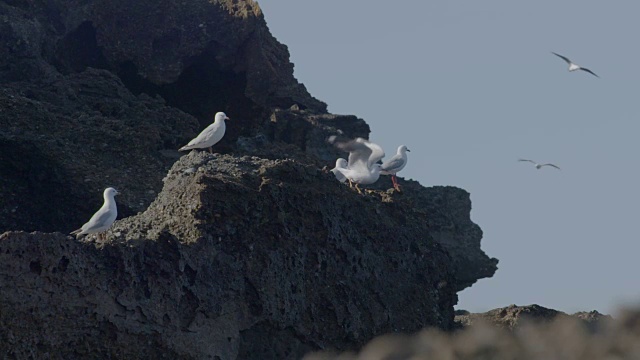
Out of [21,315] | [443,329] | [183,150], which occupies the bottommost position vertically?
[21,315]

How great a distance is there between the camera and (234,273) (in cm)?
1441

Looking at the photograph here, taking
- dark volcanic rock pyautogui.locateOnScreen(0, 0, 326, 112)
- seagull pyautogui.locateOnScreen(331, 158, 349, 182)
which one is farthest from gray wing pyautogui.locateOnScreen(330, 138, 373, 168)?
dark volcanic rock pyautogui.locateOnScreen(0, 0, 326, 112)

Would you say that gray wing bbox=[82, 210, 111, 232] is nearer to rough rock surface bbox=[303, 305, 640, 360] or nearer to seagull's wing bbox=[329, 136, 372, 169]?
seagull's wing bbox=[329, 136, 372, 169]

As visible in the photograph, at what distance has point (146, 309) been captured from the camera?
13.5 m

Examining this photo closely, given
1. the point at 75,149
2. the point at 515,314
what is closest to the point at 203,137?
the point at 75,149

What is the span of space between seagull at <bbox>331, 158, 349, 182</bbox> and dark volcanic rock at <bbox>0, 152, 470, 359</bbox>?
356 cm

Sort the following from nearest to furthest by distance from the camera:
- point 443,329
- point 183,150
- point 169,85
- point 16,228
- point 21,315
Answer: point 21,315 → point 443,329 → point 16,228 → point 183,150 → point 169,85

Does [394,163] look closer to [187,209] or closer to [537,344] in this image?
[187,209]

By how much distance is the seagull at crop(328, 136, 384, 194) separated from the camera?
20250 millimetres

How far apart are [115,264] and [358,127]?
36.8 feet

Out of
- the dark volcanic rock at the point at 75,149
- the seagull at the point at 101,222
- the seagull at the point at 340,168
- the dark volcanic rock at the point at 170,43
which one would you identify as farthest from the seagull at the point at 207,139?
the dark volcanic rock at the point at 170,43

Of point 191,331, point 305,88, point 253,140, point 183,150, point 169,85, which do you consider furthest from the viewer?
point 305,88

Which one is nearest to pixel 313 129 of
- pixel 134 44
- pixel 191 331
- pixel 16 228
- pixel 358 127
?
pixel 358 127

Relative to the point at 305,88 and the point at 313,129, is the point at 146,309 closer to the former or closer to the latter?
the point at 313,129
